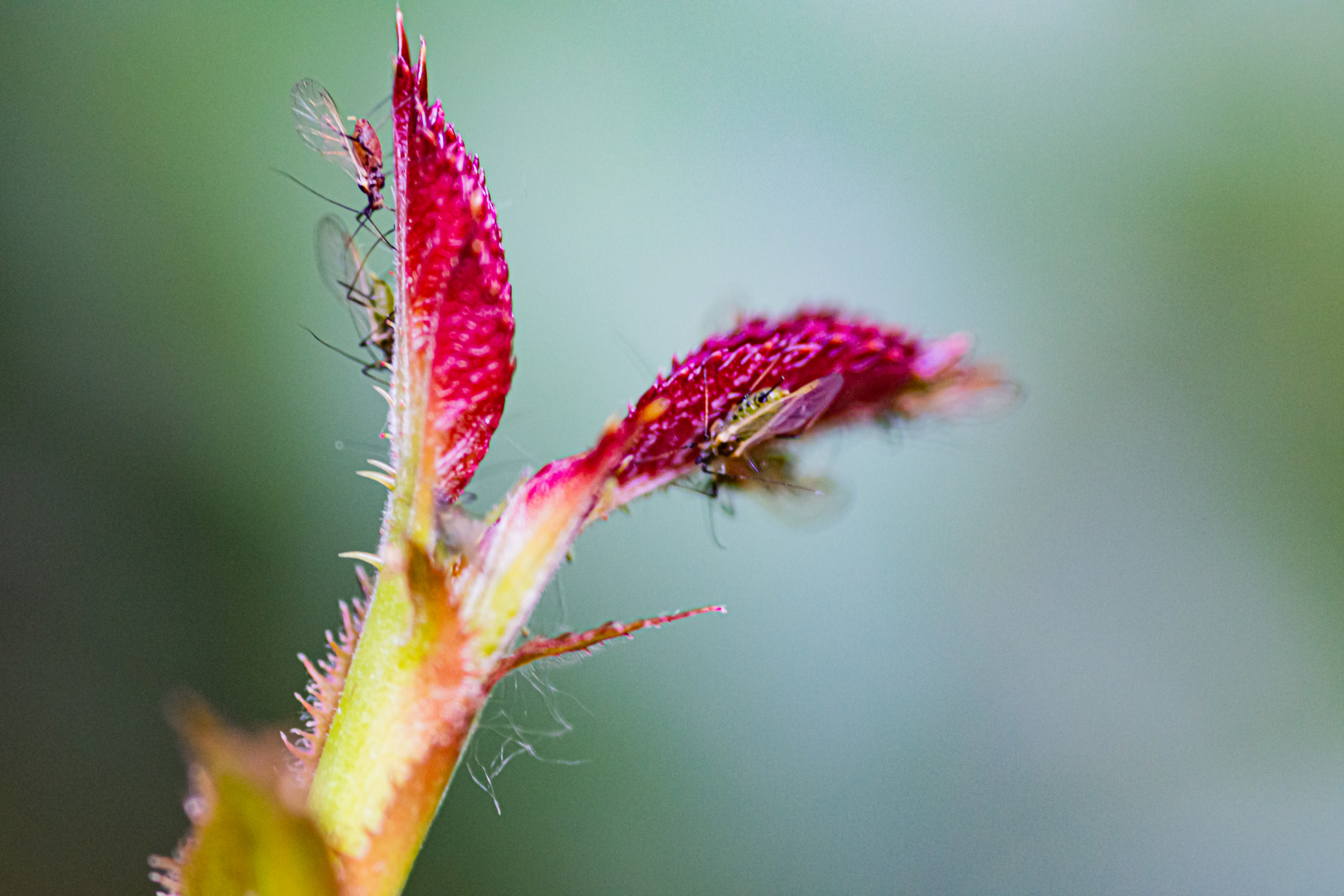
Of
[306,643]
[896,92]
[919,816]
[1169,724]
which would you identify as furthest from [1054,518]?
[306,643]

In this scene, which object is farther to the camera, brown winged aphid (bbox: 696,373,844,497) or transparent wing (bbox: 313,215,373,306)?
transparent wing (bbox: 313,215,373,306)

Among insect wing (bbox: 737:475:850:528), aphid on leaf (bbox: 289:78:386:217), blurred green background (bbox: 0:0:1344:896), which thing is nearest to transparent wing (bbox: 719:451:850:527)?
insect wing (bbox: 737:475:850:528)

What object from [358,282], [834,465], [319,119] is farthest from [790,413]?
[834,465]

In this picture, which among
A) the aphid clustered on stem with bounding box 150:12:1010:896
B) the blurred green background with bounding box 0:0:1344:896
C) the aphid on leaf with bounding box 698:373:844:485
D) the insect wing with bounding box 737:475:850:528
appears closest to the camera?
the aphid clustered on stem with bounding box 150:12:1010:896

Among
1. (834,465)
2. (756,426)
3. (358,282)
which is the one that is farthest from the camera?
(834,465)

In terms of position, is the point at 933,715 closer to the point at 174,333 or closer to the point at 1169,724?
the point at 1169,724

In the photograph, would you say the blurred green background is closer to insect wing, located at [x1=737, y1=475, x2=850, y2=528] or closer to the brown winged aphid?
insect wing, located at [x1=737, y1=475, x2=850, y2=528]

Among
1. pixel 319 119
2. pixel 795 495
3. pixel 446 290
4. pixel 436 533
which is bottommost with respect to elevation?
pixel 436 533

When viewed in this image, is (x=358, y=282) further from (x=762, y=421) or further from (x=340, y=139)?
(x=762, y=421)
